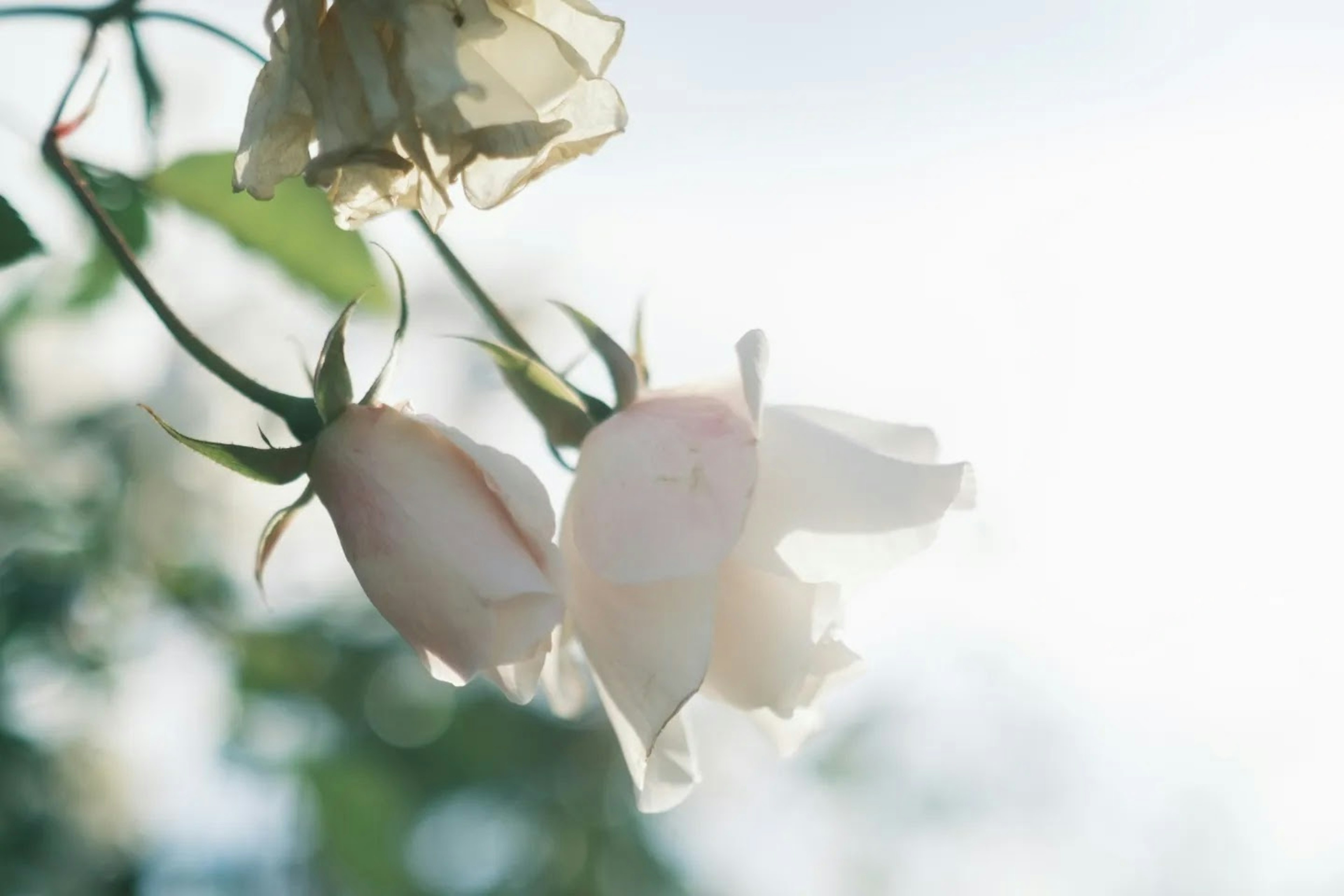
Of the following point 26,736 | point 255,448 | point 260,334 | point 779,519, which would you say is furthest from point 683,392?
point 26,736

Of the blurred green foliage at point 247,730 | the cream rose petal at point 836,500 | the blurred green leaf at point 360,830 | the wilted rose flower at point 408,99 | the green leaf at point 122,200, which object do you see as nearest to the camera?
the wilted rose flower at point 408,99

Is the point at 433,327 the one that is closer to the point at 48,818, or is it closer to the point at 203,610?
the point at 203,610

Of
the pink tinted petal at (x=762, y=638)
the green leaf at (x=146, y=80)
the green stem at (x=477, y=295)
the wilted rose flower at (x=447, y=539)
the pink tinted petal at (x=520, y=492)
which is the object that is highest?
the green leaf at (x=146, y=80)

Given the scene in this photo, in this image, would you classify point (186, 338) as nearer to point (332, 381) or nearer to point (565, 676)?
point (332, 381)

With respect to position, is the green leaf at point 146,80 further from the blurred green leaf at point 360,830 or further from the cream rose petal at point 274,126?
the blurred green leaf at point 360,830

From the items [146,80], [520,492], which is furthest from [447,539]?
[146,80]

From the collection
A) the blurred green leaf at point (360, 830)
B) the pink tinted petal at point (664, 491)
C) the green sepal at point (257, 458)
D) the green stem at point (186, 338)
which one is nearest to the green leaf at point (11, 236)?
the green stem at point (186, 338)
